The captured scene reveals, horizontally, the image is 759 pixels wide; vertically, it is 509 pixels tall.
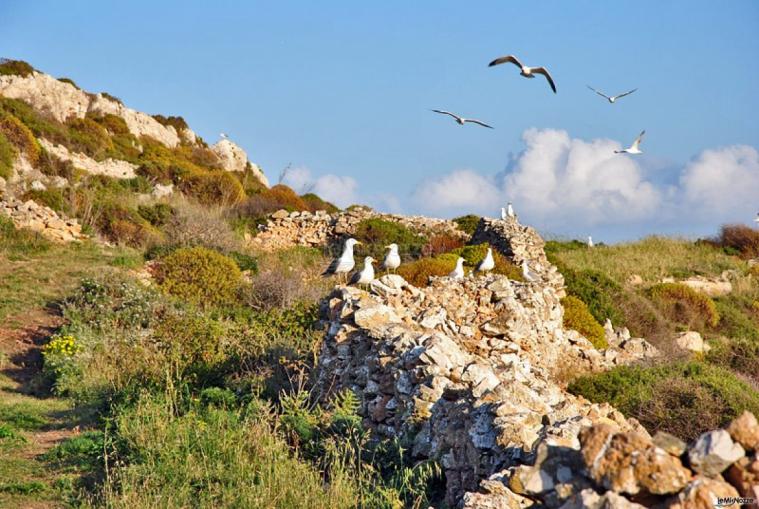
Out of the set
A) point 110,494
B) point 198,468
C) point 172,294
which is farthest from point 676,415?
point 172,294

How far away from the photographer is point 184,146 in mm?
53562

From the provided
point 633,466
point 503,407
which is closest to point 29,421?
point 503,407

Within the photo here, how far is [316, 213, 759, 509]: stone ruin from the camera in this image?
409 centimetres

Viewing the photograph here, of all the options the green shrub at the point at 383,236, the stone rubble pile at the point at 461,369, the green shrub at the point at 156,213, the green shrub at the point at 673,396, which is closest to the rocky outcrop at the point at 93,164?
the green shrub at the point at 156,213

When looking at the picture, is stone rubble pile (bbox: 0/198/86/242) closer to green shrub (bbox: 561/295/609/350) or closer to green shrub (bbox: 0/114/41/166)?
green shrub (bbox: 0/114/41/166)

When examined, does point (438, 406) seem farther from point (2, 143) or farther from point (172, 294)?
point (2, 143)

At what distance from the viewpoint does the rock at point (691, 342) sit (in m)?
20.5

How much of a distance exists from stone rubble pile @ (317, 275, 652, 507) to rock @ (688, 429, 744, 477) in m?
1.10

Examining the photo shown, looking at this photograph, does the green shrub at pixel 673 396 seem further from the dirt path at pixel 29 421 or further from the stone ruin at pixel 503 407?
the dirt path at pixel 29 421

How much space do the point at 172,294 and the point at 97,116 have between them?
109ft

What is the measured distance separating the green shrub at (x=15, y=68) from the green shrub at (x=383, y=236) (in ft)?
76.4

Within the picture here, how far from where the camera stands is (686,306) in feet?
81.0

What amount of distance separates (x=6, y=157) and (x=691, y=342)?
22406mm

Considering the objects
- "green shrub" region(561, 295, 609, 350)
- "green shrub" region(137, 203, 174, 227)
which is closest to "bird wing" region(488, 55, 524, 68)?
"green shrub" region(561, 295, 609, 350)
